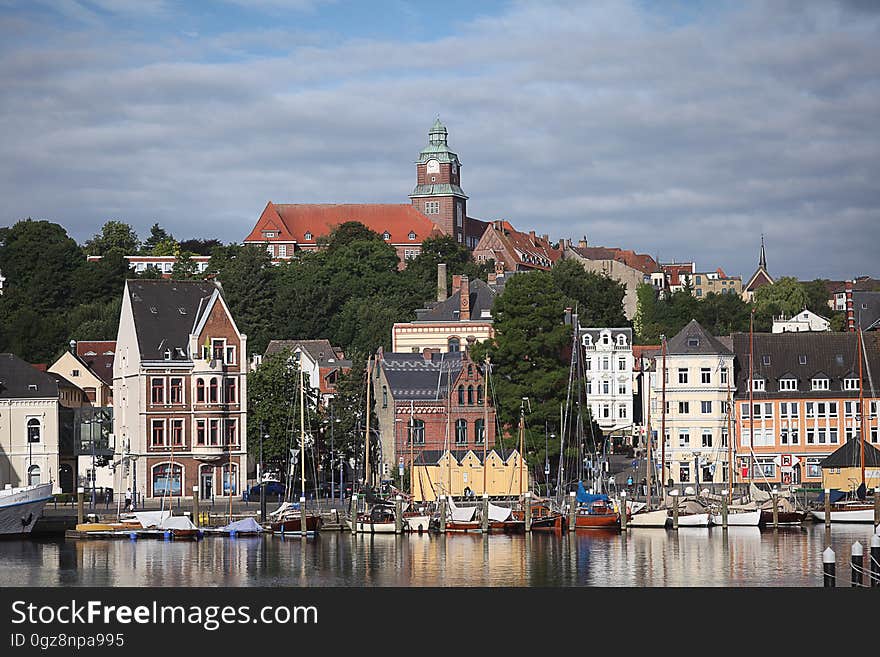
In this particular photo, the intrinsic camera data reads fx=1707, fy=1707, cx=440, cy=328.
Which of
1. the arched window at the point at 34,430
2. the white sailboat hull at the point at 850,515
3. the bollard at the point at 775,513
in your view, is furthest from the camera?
the arched window at the point at 34,430

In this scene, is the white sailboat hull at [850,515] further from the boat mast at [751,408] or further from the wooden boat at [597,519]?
the boat mast at [751,408]

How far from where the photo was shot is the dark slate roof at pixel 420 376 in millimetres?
105438

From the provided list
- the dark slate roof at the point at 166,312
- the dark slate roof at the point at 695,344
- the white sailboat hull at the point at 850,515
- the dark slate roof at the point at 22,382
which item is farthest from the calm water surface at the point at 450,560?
the dark slate roof at the point at 695,344

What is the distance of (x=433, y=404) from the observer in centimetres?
10525

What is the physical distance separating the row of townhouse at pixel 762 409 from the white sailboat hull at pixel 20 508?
46817 mm

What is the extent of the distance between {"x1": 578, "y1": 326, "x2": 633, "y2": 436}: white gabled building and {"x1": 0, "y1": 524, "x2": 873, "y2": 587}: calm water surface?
42.7 m

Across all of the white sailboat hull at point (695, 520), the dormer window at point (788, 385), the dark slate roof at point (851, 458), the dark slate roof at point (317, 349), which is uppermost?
the dark slate roof at point (317, 349)

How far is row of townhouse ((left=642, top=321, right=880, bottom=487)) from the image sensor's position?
374 ft

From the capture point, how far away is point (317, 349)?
481 feet

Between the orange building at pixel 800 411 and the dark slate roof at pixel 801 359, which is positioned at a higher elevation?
the dark slate roof at pixel 801 359

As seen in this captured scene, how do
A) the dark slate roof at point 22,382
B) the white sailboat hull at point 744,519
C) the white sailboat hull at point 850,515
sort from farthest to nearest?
the dark slate roof at point 22,382, the white sailboat hull at point 850,515, the white sailboat hull at point 744,519

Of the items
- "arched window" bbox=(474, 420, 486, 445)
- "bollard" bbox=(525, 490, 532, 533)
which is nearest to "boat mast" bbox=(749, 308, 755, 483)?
"arched window" bbox=(474, 420, 486, 445)

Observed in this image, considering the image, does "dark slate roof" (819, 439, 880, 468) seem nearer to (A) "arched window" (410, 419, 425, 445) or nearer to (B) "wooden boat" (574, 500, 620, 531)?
(B) "wooden boat" (574, 500, 620, 531)

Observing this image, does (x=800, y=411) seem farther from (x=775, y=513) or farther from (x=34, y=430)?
(x=34, y=430)
